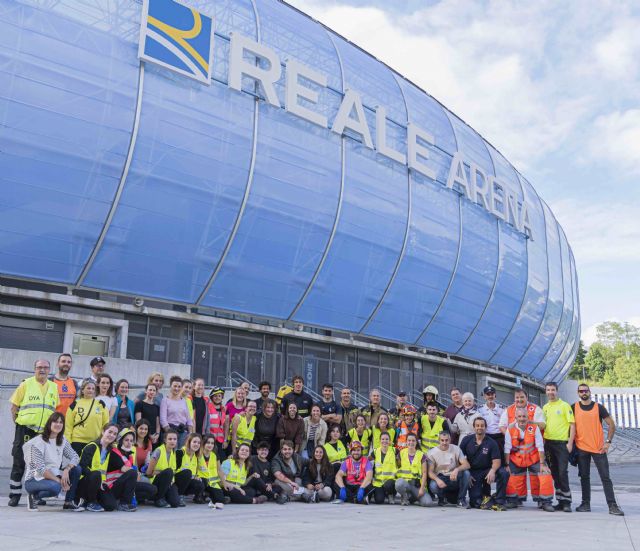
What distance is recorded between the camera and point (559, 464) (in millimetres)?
9578

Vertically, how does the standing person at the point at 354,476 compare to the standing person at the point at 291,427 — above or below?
below

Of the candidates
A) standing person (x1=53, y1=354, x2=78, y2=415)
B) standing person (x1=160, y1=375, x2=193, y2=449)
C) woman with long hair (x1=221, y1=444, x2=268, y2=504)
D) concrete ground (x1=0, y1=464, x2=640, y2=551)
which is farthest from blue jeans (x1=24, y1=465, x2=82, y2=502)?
woman with long hair (x1=221, y1=444, x2=268, y2=504)

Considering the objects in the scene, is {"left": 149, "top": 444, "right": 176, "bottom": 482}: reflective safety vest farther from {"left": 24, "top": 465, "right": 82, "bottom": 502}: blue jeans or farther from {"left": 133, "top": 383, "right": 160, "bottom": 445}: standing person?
{"left": 24, "top": 465, "right": 82, "bottom": 502}: blue jeans

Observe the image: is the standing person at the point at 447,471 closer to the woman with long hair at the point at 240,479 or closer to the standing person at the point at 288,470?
the standing person at the point at 288,470

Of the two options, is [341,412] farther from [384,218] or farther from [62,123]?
[384,218]

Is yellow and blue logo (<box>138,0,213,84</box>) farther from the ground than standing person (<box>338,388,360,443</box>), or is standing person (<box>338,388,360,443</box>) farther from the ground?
yellow and blue logo (<box>138,0,213,84</box>)

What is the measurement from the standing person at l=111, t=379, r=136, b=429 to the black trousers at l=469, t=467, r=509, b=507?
15.9 feet

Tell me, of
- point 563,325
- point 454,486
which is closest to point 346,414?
point 454,486

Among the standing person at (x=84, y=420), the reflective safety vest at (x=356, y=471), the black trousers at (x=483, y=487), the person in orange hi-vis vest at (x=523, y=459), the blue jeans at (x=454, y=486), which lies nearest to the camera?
the standing person at (x=84, y=420)

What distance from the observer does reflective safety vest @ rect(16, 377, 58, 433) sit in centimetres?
819

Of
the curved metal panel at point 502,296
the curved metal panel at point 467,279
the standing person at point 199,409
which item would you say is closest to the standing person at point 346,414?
the standing person at point 199,409

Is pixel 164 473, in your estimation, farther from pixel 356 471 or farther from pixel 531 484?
pixel 531 484

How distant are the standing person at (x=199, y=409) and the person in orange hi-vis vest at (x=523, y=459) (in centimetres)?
435

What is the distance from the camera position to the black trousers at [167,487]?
27.8 feet
